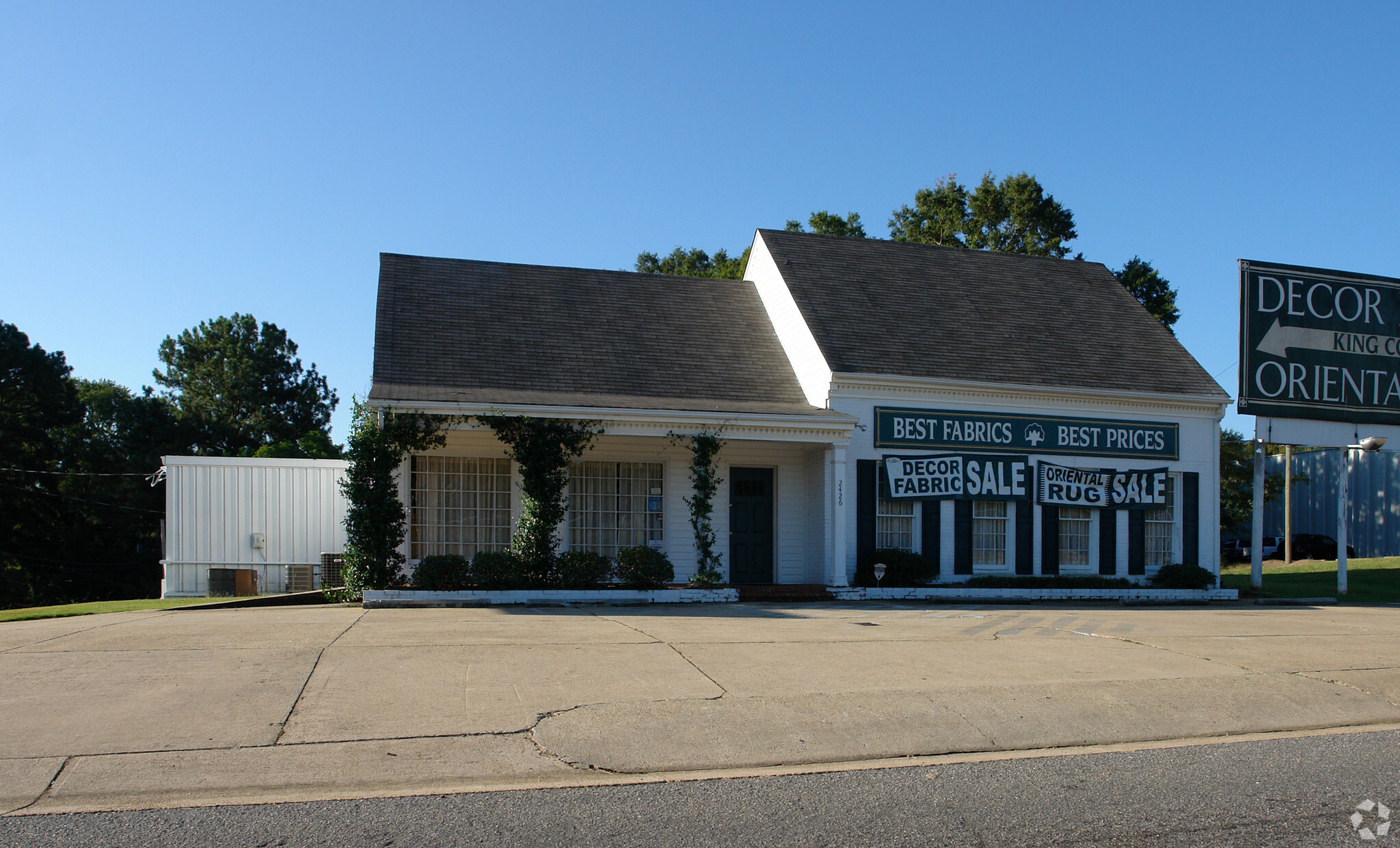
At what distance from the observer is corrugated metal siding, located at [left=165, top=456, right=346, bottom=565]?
19.5 metres

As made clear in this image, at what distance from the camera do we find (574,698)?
7809 mm

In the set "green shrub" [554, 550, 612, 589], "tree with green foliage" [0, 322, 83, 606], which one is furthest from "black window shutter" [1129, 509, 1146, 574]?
"tree with green foliage" [0, 322, 83, 606]

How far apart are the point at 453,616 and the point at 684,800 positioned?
8084 millimetres

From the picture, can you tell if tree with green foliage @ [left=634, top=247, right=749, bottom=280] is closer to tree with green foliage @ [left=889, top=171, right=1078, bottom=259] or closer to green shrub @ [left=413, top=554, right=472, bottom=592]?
tree with green foliage @ [left=889, top=171, right=1078, bottom=259]

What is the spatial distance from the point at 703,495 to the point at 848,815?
11819 millimetres

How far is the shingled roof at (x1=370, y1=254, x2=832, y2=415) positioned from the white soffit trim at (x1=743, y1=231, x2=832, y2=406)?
0.24m

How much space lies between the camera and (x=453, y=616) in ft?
42.9

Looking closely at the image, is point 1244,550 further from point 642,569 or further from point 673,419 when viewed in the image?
point 642,569

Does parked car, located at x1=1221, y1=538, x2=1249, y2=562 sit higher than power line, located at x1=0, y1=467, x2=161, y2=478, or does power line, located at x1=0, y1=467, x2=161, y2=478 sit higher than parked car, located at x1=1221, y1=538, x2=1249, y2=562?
power line, located at x1=0, y1=467, x2=161, y2=478

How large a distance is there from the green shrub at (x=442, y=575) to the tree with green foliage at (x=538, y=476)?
0.95m

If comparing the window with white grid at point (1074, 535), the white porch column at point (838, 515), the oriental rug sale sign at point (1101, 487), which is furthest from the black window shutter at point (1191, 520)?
the white porch column at point (838, 515)

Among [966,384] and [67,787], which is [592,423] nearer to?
[966,384]

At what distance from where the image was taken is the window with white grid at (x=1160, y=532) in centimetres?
2006

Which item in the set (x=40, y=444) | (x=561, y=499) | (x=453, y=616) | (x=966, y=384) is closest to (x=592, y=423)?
(x=561, y=499)
